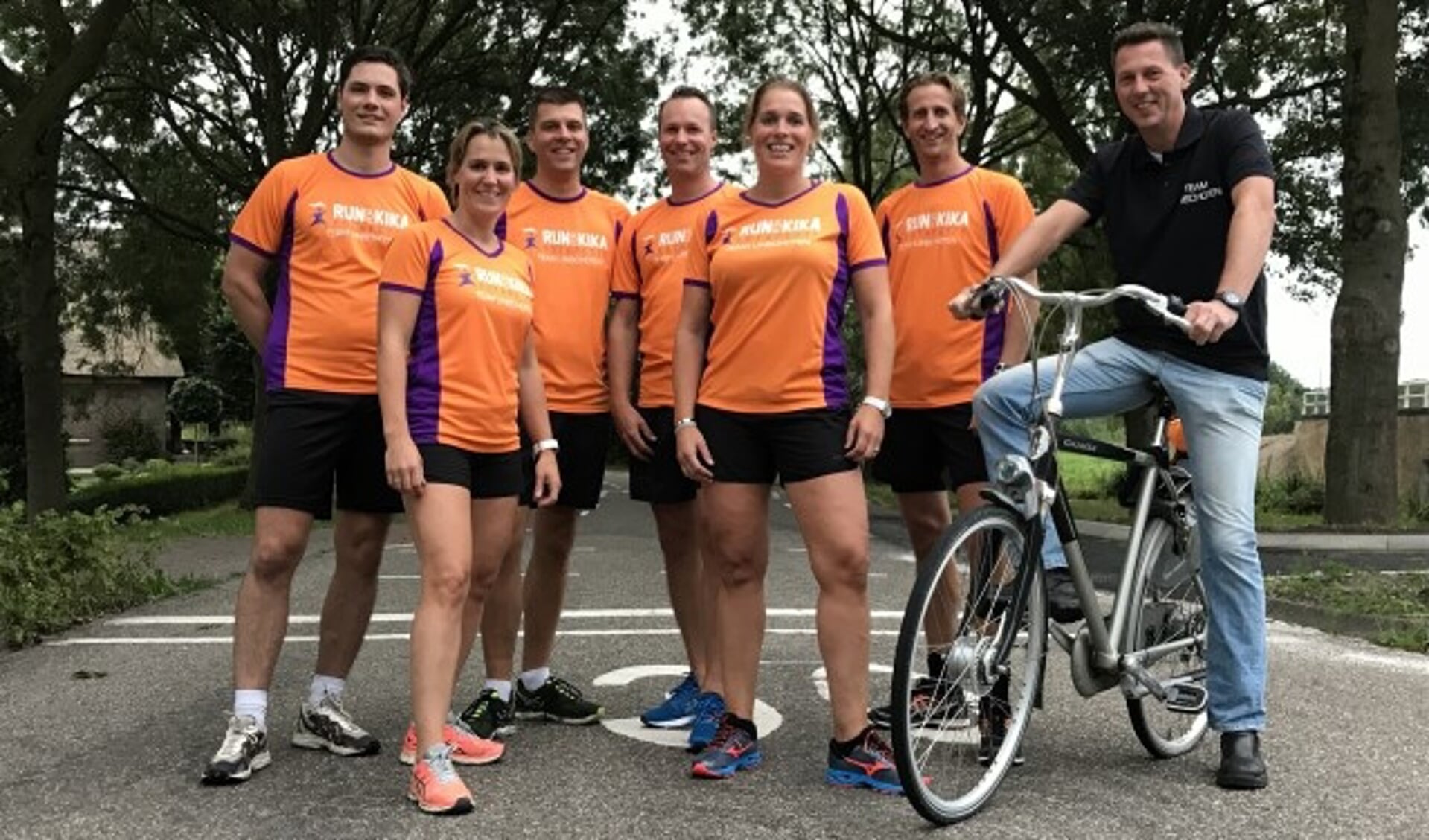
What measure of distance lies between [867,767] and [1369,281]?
468 inches

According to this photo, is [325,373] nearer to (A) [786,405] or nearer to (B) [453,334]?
(B) [453,334]

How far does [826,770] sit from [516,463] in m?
1.42

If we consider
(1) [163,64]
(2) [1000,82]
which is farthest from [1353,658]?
(1) [163,64]

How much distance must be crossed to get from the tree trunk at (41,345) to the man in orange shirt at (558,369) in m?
12.5

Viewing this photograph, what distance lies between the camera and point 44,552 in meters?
8.00

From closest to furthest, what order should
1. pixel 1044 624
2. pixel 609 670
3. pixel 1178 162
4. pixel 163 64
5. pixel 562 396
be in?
pixel 1044 624 < pixel 1178 162 < pixel 562 396 < pixel 609 670 < pixel 163 64

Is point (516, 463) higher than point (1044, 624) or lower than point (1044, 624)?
higher

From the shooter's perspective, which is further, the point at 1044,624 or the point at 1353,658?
the point at 1353,658

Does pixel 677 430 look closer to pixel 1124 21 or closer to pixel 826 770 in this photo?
pixel 826 770

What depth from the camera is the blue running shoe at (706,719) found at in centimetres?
450

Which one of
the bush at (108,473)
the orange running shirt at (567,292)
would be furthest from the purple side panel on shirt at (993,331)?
the bush at (108,473)

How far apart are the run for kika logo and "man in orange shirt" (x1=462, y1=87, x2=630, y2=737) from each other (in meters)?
2.08

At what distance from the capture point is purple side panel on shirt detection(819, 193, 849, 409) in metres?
4.22

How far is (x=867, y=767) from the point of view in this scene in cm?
398
